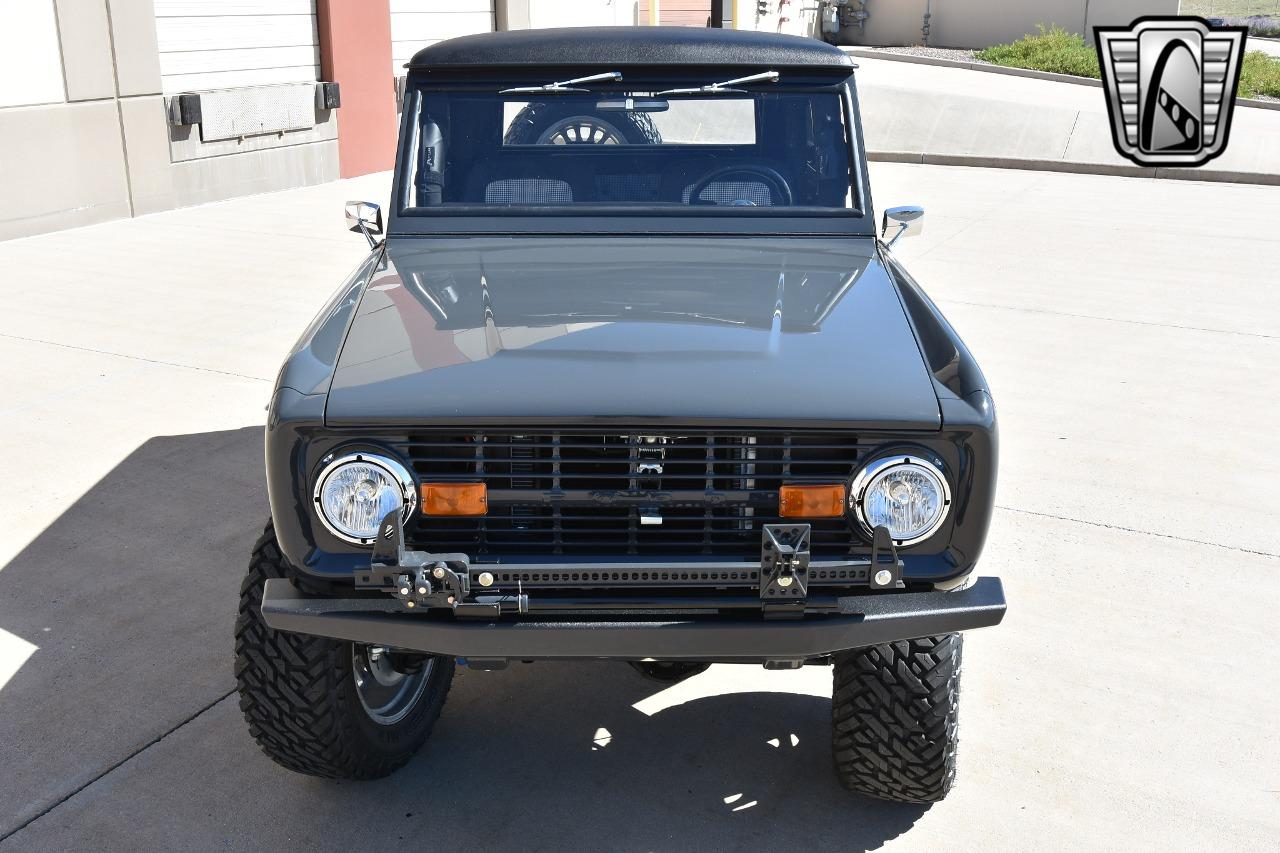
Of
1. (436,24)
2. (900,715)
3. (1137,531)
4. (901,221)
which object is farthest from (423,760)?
(436,24)

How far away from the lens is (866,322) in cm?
307

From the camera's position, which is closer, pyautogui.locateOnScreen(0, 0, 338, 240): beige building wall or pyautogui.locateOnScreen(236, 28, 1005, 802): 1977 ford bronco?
pyautogui.locateOnScreen(236, 28, 1005, 802): 1977 ford bronco

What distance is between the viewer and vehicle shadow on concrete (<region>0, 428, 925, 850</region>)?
306 cm

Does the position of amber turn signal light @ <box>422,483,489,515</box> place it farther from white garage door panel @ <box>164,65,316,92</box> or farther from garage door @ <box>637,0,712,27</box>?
garage door @ <box>637,0,712,27</box>

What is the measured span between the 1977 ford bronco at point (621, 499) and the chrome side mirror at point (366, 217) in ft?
1.91

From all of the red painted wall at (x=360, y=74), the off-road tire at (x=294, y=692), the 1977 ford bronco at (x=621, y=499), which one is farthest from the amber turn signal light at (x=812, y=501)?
the red painted wall at (x=360, y=74)

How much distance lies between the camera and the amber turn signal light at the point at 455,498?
2.66 meters

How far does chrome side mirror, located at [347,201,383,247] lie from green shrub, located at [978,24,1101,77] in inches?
733

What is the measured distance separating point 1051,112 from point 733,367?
14.4 metres

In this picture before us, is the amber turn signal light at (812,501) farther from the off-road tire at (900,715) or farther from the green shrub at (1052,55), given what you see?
the green shrub at (1052,55)

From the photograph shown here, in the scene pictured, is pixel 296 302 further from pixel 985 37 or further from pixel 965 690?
pixel 985 37

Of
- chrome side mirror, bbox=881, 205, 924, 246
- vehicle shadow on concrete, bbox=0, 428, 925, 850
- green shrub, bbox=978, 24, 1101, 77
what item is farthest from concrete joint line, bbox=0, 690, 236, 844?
green shrub, bbox=978, 24, 1101, 77

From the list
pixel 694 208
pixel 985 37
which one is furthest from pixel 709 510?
pixel 985 37

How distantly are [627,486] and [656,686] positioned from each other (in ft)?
3.85
